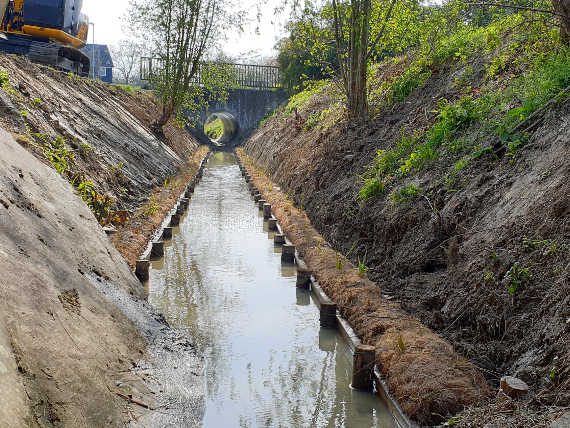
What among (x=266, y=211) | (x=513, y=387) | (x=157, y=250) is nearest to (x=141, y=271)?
(x=157, y=250)

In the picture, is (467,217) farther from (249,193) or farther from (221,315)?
(249,193)

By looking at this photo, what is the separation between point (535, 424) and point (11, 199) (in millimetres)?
4508

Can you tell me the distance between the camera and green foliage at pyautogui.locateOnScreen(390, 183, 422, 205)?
824 cm

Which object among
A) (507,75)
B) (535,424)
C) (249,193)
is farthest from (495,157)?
(249,193)

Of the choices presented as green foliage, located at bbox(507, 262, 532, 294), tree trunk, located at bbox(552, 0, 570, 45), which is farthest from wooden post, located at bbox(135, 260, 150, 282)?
tree trunk, located at bbox(552, 0, 570, 45)

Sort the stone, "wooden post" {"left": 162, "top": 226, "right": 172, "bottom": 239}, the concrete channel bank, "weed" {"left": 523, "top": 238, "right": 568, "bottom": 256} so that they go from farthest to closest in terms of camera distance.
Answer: "wooden post" {"left": 162, "top": 226, "right": 172, "bottom": 239}, "weed" {"left": 523, "top": 238, "right": 568, "bottom": 256}, the concrete channel bank, the stone

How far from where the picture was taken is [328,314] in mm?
6949

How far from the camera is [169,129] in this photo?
30.3 metres

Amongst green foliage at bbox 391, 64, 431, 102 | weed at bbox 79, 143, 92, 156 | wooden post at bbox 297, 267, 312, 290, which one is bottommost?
wooden post at bbox 297, 267, 312, 290

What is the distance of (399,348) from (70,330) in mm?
2833

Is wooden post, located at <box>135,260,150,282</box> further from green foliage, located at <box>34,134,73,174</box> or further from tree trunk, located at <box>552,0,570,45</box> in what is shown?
tree trunk, located at <box>552,0,570,45</box>

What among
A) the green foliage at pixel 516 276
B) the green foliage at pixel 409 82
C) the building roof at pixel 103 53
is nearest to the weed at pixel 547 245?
the green foliage at pixel 516 276

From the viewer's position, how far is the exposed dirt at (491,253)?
4.64 m

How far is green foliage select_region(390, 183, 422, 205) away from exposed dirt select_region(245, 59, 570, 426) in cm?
10
